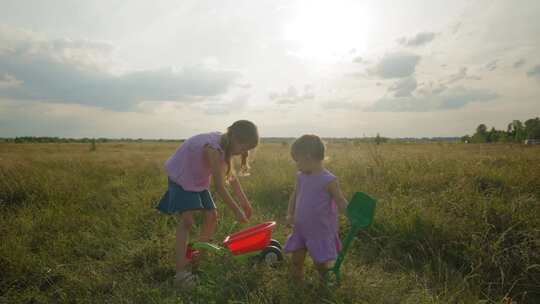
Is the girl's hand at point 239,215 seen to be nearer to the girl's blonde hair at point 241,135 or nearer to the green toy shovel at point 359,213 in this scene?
the girl's blonde hair at point 241,135

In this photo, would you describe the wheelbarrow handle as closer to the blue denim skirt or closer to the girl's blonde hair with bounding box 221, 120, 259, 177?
the blue denim skirt

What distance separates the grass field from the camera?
2492mm

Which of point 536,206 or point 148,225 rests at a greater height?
point 536,206

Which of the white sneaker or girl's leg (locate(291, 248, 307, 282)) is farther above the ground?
girl's leg (locate(291, 248, 307, 282))

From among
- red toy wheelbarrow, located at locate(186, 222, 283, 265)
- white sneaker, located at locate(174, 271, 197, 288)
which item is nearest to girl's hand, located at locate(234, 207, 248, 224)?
red toy wheelbarrow, located at locate(186, 222, 283, 265)

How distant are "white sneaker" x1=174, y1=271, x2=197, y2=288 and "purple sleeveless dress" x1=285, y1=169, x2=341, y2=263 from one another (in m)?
A: 0.85

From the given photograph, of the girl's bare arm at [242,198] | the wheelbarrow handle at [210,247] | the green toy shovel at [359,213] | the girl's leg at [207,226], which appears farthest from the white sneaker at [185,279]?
the green toy shovel at [359,213]

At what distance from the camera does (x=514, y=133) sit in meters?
73.0

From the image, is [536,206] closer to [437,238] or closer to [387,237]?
[437,238]

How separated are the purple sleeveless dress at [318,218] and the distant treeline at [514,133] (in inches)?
2575

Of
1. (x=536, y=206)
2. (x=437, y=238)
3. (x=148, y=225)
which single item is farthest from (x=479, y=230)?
(x=148, y=225)

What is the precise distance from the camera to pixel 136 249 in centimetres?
331

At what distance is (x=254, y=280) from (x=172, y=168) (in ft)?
4.24

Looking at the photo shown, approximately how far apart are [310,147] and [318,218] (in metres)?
0.57
